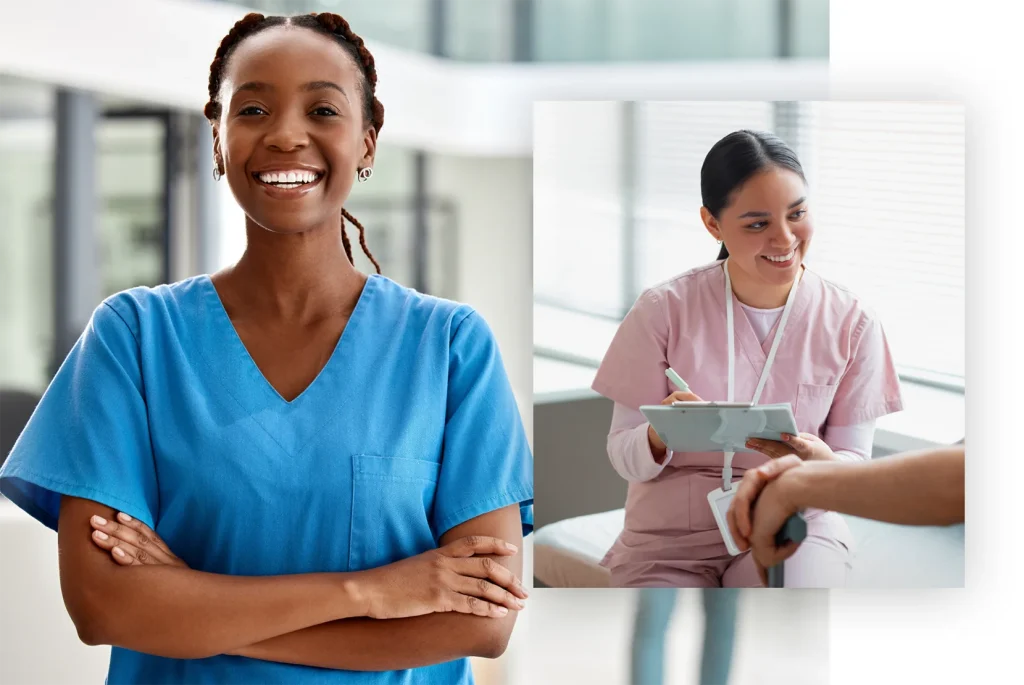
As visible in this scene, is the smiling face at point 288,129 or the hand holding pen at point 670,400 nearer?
the smiling face at point 288,129

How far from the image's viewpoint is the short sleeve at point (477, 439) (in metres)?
1.36

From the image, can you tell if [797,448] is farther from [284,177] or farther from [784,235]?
[284,177]

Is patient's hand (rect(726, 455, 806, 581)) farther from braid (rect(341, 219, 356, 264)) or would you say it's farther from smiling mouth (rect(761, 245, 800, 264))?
braid (rect(341, 219, 356, 264))

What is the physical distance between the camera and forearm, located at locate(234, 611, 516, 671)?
4.16 feet

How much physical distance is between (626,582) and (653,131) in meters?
0.99

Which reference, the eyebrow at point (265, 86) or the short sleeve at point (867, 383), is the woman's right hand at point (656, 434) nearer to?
the short sleeve at point (867, 383)

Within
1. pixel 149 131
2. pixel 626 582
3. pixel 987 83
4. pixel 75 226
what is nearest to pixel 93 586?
pixel 626 582

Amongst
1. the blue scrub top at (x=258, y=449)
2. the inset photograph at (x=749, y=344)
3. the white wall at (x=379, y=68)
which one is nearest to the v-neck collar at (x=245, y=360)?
the blue scrub top at (x=258, y=449)

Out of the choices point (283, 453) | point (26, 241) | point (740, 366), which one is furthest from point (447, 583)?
point (26, 241)

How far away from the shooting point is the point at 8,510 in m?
2.81

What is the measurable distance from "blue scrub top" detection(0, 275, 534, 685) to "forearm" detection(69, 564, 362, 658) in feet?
0.16

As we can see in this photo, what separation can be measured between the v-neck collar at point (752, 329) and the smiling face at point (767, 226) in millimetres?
41

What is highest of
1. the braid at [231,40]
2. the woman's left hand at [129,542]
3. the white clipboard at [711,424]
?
the braid at [231,40]

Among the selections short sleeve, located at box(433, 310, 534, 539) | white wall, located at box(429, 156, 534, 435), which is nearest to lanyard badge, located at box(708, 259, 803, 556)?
short sleeve, located at box(433, 310, 534, 539)
